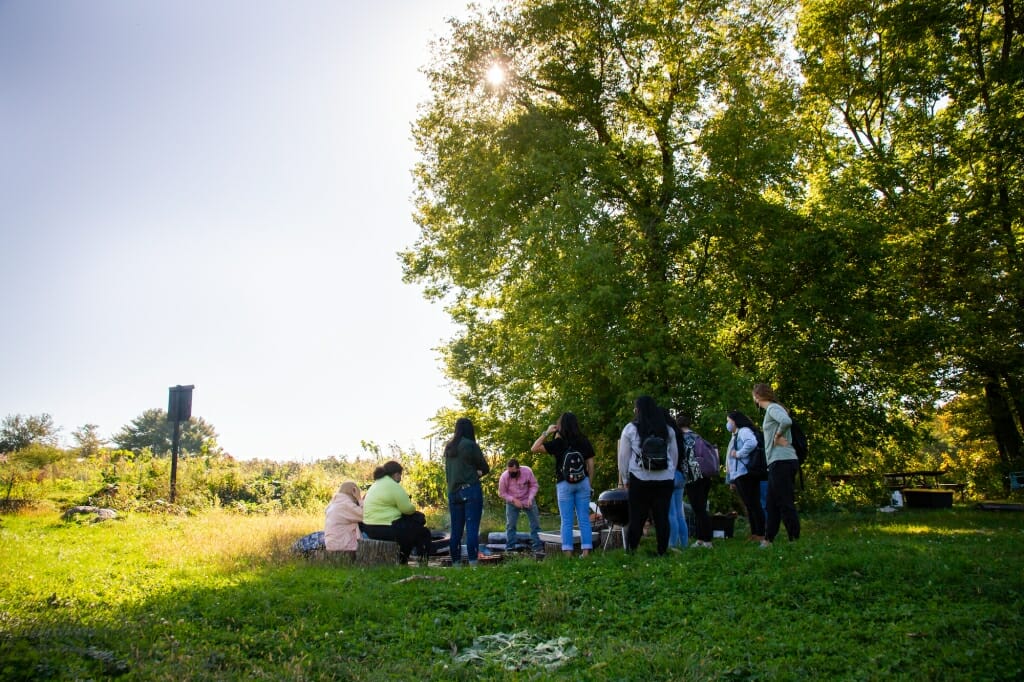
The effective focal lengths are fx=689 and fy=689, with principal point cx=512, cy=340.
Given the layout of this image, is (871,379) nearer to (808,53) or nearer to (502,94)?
(808,53)

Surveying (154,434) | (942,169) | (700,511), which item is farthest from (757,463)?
(154,434)

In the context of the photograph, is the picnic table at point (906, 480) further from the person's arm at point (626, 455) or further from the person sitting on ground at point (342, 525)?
the person sitting on ground at point (342, 525)

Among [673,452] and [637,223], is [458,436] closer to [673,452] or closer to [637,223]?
[673,452]

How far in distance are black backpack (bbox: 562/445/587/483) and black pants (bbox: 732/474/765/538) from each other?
2.24 m

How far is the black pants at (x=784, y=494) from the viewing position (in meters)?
8.73

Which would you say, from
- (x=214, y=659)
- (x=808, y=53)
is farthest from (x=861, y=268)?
(x=214, y=659)

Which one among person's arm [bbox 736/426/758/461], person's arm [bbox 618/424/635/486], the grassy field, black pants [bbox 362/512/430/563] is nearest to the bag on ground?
person's arm [bbox 736/426/758/461]

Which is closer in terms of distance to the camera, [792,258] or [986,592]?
[986,592]

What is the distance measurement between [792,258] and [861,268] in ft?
5.43

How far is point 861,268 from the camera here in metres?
15.9

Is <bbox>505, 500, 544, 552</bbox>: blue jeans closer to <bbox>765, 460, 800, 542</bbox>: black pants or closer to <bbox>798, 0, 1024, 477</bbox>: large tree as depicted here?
<bbox>765, 460, 800, 542</bbox>: black pants

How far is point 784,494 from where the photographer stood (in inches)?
344

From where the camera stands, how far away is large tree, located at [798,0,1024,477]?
17469 millimetres

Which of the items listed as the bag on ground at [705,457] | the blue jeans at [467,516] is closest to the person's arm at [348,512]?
the blue jeans at [467,516]
